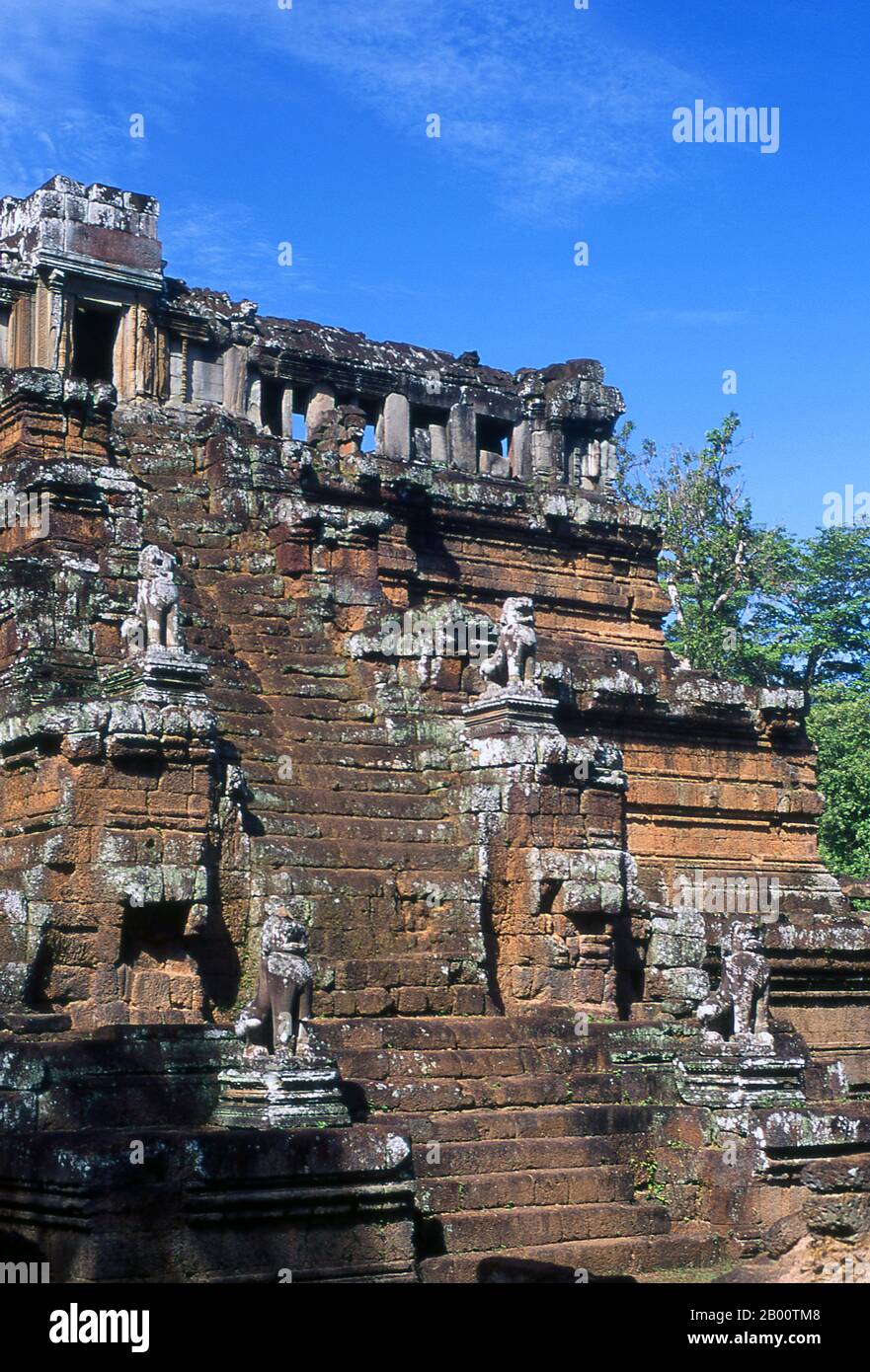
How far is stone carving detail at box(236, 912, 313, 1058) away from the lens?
41.2 ft

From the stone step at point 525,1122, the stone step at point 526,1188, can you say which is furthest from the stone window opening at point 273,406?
the stone step at point 526,1188

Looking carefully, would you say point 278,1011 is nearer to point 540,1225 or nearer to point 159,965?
point 159,965

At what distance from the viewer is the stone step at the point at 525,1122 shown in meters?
13.7

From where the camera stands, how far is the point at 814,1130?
47.3 feet

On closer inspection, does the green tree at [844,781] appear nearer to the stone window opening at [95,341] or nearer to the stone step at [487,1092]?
the stone window opening at [95,341]

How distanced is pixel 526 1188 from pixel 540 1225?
0.32 meters

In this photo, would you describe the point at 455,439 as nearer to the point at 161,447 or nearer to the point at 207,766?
the point at 161,447

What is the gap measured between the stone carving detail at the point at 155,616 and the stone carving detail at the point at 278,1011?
3.80 m

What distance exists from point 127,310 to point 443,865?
11512mm

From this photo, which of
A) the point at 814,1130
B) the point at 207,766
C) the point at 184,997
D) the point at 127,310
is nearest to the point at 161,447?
the point at 127,310

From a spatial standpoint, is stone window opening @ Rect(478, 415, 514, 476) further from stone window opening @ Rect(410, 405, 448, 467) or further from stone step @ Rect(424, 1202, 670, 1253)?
stone step @ Rect(424, 1202, 670, 1253)

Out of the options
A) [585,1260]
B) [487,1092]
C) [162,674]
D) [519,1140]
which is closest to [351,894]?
[487,1092]
